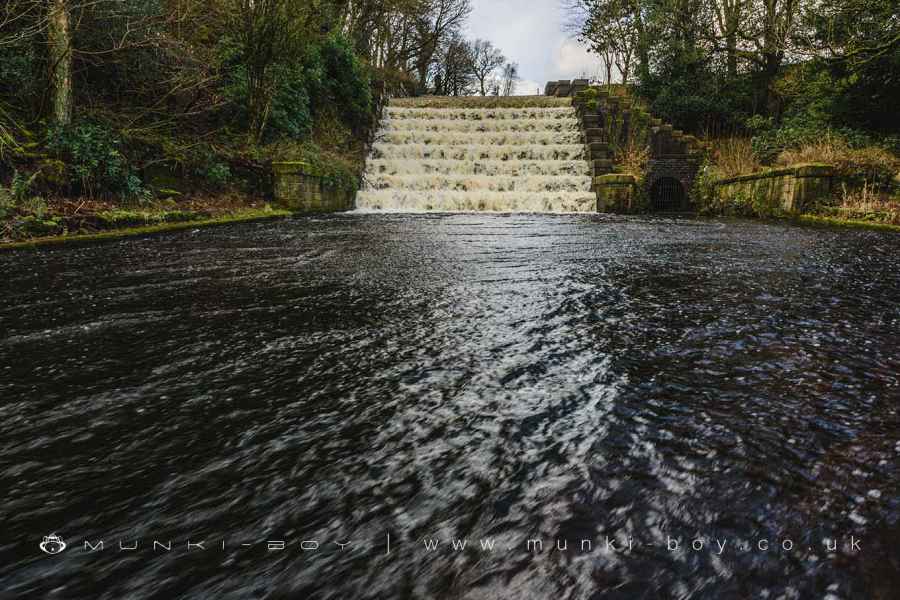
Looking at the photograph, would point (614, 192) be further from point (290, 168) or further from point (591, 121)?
point (290, 168)

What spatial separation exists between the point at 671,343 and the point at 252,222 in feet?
22.5

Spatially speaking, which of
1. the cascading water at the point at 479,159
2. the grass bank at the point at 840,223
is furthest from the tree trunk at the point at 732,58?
the grass bank at the point at 840,223

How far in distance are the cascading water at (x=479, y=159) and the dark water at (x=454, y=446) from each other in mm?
8083

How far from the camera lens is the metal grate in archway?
1112cm

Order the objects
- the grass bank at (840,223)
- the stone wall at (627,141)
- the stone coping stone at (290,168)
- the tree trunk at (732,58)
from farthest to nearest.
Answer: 1. the tree trunk at (732,58)
2. the stone wall at (627,141)
3. the stone coping stone at (290,168)
4. the grass bank at (840,223)

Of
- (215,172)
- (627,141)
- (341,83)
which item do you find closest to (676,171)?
(627,141)

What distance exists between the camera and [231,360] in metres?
1.49

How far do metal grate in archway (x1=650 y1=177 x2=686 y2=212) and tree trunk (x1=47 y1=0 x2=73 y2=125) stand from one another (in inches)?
434

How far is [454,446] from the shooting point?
0.98 meters

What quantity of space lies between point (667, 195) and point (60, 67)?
11624 mm

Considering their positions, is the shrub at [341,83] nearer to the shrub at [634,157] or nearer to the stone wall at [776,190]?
the shrub at [634,157]

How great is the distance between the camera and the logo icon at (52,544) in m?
0.71

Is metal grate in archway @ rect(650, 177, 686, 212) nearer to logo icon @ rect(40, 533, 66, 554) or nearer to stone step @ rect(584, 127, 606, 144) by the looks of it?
stone step @ rect(584, 127, 606, 144)

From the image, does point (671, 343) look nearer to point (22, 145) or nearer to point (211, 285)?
point (211, 285)
